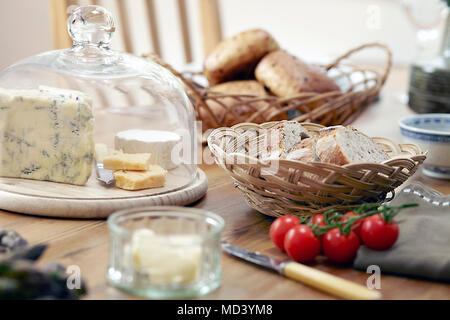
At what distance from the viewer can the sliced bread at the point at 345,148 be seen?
41.9 inches

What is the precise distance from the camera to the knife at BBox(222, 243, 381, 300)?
2.52 feet

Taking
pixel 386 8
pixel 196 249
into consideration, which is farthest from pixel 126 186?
pixel 386 8

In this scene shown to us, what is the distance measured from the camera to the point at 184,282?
77 cm

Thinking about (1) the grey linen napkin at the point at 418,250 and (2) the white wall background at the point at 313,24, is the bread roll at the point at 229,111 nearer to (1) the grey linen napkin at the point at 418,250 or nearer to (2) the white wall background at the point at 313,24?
(1) the grey linen napkin at the point at 418,250

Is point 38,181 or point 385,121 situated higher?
point 38,181

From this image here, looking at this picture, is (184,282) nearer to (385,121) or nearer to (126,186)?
(126,186)

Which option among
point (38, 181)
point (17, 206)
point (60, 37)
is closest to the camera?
point (17, 206)

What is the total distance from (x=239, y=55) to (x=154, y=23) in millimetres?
1067

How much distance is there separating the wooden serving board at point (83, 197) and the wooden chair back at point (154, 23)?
1.34m

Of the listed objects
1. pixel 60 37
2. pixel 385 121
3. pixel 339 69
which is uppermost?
pixel 60 37

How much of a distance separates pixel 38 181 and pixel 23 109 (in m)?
0.16

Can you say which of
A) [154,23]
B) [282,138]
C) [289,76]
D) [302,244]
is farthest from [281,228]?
[154,23]

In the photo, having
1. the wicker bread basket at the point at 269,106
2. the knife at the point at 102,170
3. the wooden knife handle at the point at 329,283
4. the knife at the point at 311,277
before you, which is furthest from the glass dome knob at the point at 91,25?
the wooden knife handle at the point at 329,283

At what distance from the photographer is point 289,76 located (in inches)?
72.1
